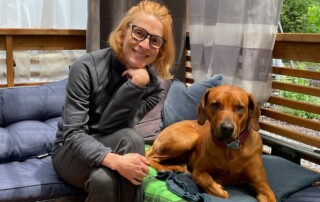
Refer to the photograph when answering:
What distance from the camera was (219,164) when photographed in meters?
1.92

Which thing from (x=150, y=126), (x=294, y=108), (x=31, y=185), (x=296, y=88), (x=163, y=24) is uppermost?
(x=163, y=24)

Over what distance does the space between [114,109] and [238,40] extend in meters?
1.10

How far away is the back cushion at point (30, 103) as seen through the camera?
8.29 ft

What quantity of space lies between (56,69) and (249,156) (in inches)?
75.9

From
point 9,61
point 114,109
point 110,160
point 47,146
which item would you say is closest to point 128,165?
point 110,160

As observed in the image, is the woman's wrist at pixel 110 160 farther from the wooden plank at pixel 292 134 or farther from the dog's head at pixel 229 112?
the wooden plank at pixel 292 134

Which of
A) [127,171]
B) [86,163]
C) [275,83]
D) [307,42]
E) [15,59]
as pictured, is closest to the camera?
[127,171]

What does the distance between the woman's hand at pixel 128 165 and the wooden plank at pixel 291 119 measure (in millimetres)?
1127

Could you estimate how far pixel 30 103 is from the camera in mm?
2580

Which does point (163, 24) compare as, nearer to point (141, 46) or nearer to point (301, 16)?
point (141, 46)

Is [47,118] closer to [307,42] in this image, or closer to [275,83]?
[275,83]

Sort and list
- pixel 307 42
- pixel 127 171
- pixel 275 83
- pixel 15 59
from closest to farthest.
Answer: pixel 127 171
pixel 307 42
pixel 275 83
pixel 15 59

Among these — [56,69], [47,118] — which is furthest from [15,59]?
[47,118]

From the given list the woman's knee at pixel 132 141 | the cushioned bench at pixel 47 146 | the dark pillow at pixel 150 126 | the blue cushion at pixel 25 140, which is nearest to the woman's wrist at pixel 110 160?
the woman's knee at pixel 132 141
